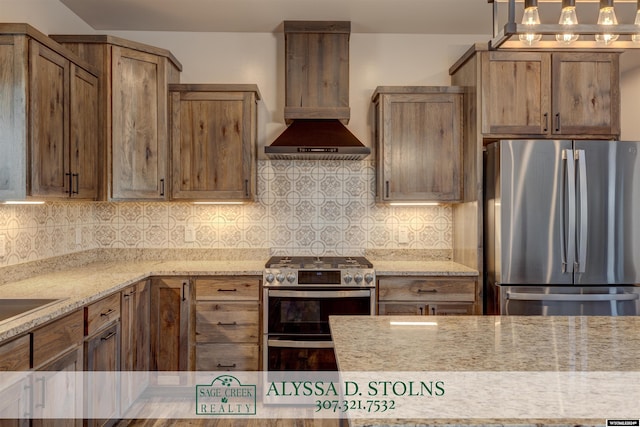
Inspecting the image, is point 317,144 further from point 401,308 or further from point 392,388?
point 392,388

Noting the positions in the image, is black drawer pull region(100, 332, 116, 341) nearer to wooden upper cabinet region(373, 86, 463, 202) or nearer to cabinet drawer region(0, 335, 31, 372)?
cabinet drawer region(0, 335, 31, 372)

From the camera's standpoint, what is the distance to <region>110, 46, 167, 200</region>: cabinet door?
319cm

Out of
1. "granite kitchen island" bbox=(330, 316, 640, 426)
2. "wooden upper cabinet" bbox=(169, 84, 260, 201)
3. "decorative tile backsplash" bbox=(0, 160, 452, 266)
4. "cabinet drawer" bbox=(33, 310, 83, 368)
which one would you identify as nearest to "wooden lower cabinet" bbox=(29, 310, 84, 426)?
"cabinet drawer" bbox=(33, 310, 83, 368)

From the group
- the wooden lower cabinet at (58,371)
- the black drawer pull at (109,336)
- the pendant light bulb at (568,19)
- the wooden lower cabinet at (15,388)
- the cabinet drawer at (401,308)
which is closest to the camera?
the pendant light bulb at (568,19)

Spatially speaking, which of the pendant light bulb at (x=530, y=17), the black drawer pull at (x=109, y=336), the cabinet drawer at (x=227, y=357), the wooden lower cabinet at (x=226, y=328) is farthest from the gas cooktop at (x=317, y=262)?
the pendant light bulb at (x=530, y=17)

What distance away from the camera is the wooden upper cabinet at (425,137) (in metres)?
3.49

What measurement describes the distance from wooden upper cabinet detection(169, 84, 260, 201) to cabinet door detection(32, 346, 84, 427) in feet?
5.12

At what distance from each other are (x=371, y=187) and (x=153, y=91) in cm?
181

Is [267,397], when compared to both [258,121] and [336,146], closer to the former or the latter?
[336,146]

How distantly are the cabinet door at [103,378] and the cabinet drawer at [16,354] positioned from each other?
0.52m

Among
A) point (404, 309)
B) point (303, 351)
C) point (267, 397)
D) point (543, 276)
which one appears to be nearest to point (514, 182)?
point (543, 276)

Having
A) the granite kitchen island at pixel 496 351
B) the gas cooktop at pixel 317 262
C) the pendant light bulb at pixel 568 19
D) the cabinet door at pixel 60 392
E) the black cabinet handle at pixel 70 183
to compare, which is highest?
the pendant light bulb at pixel 568 19

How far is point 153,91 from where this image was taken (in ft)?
11.0

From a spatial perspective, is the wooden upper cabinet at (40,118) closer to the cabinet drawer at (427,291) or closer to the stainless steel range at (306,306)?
the stainless steel range at (306,306)
